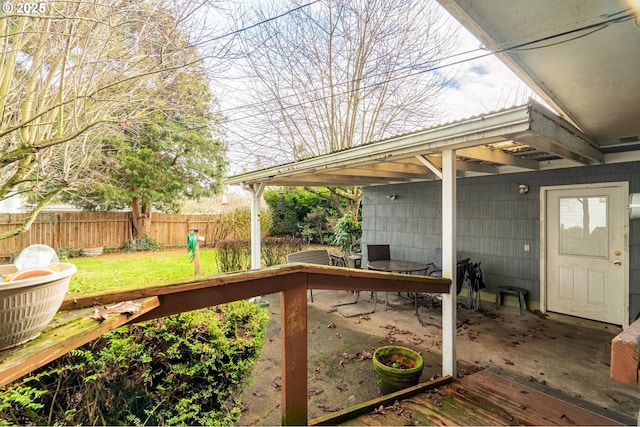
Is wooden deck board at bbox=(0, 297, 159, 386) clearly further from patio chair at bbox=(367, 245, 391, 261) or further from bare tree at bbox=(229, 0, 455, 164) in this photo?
bare tree at bbox=(229, 0, 455, 164)

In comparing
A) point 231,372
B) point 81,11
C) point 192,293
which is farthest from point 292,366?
point 81,11

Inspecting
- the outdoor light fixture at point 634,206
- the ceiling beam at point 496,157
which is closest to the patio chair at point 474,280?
the ceiling beam at point 496,157

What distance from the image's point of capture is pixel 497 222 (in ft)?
18.4

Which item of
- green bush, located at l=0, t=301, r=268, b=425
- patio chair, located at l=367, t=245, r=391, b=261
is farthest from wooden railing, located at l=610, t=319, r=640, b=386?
patio chair, located at l=367, t=245, r=391, b=261

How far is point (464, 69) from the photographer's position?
28.1 feet

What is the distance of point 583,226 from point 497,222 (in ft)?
4.00

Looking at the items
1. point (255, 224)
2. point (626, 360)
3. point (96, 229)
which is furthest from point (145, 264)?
point (626, 360)

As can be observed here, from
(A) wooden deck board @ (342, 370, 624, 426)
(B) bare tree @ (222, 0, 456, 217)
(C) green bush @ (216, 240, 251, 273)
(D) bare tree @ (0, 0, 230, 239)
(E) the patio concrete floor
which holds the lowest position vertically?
(E) the patio concrete floor

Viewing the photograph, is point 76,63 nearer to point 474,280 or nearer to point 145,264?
point 474,280

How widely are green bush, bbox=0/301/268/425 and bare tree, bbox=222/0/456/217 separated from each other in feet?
24.0

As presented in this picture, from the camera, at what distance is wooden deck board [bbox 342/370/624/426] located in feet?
7.06

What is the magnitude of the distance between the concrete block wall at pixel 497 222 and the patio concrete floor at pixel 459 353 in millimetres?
733

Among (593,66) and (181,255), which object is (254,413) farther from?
(181,255)

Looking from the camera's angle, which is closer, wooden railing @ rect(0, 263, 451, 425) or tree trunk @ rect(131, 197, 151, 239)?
wooden railing @ rect(0, 263, 451, 425)
